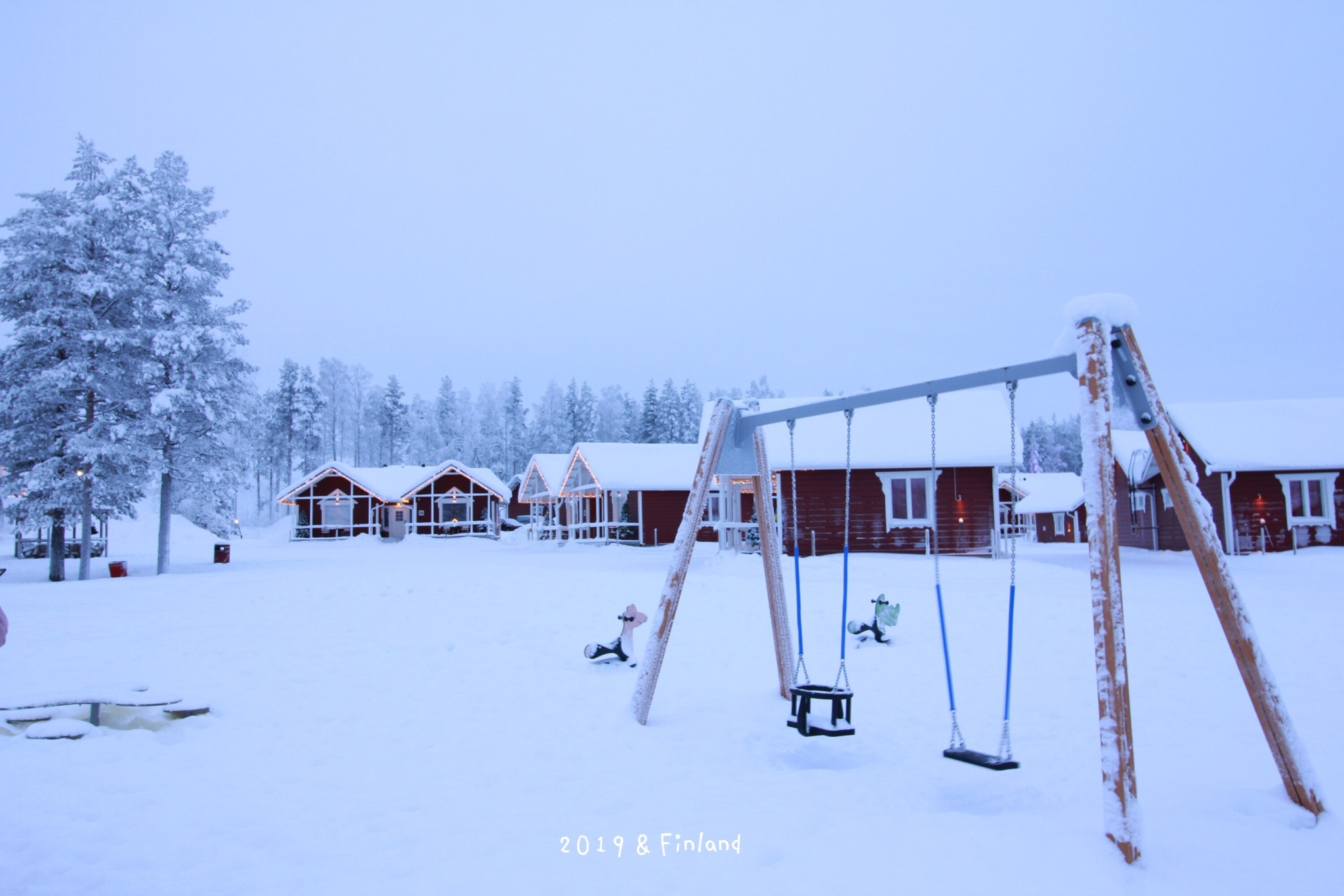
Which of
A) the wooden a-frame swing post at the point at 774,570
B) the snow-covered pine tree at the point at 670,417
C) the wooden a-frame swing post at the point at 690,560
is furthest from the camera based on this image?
the snow-covered pine tree at the point at 670,417

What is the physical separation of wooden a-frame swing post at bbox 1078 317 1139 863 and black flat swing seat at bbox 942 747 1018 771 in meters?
0.66

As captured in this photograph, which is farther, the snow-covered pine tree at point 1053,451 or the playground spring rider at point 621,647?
the snow-covered pine tree at point 1053,451

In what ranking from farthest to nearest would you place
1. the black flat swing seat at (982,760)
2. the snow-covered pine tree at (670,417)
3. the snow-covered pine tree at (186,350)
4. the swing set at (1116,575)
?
the snow-covered pine tree at (670,417) < the snow-covered pine tree at (186,350) < the black flat swing seat at (982,760) < the swing set at (1116,575)

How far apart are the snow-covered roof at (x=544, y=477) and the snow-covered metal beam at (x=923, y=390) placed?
31.9 metres

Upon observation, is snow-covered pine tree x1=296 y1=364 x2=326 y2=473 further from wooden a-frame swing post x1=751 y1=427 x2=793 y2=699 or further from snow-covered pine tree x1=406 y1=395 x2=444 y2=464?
wooden a-frame swing post x1=751 y1=427 x2=793 y2=699

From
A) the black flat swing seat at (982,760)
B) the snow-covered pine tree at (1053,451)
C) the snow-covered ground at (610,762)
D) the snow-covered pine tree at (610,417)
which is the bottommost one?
the snow-covered ground at (610,762)

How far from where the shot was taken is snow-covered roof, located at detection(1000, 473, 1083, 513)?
51.9m

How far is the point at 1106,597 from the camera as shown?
4441mm

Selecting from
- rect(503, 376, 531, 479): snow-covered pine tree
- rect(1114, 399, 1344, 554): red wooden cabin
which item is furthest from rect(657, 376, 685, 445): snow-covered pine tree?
A: rect(1114, 399, 1344, 554): red wooden cabin

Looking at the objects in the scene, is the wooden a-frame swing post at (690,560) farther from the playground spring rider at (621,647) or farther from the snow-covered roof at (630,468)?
the snow-covered roof at (630,468)

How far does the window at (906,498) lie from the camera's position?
24469 millimetres

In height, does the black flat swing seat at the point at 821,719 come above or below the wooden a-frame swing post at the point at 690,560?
below

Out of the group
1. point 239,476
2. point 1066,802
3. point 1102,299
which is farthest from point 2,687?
point 239,476

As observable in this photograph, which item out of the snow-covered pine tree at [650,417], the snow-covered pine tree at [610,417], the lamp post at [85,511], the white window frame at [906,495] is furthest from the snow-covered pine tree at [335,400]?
the white window frame at [906,495]
